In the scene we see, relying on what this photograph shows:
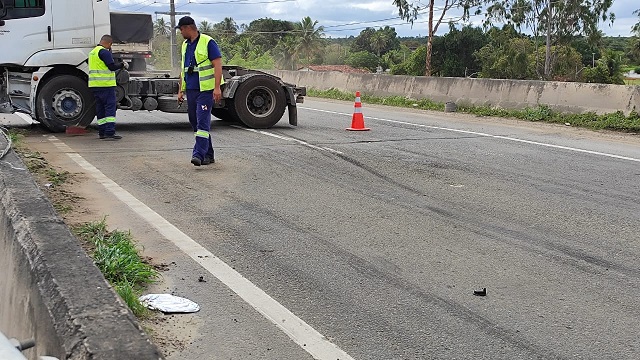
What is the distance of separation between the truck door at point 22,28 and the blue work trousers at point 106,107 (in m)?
1.28

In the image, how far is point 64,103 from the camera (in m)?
11.8

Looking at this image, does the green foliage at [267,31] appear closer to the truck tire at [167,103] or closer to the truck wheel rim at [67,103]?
the truck tire at [167,103]

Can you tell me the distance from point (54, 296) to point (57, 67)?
9.52 meters

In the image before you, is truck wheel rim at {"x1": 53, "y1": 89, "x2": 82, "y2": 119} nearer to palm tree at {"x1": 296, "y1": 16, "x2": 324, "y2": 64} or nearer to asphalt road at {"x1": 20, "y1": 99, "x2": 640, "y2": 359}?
asphalt road at {"x1": 20, "y1": 99, "x2": 640, "y2": 359}

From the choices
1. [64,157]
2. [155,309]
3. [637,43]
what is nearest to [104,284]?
[155,309]

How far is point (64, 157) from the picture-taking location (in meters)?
9.59

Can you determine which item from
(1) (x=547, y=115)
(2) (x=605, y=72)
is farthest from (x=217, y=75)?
(2) (x=605, y=72)

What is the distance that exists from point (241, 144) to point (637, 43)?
245ft

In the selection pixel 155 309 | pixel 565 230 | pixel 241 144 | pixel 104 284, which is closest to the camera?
pixel 104 284

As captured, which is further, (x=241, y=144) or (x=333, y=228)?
(x=241, y=144)

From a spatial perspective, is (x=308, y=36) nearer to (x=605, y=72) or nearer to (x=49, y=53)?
(x=605, y=72)

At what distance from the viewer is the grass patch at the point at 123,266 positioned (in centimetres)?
418

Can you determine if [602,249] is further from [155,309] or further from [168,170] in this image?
[168,170]

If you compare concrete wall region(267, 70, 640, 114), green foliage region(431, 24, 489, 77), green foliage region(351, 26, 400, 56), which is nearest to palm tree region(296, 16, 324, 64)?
green foliage region(351, 26, 400, 56)
